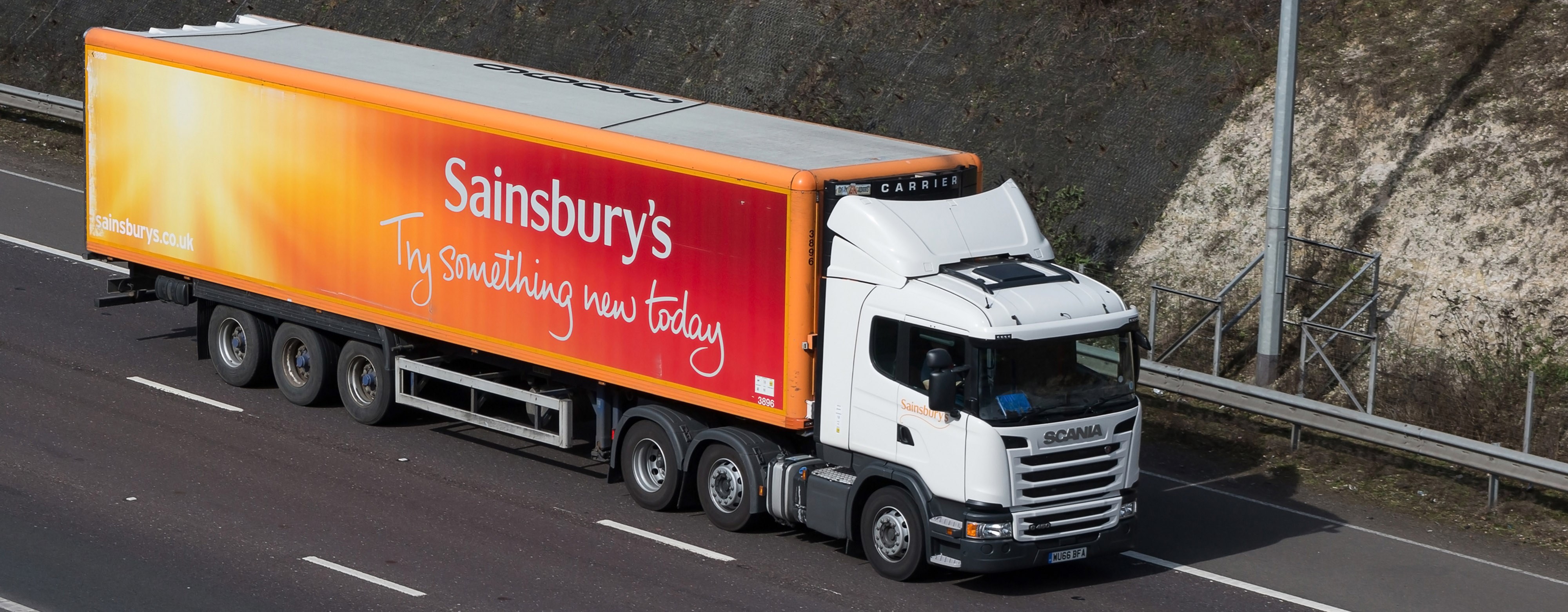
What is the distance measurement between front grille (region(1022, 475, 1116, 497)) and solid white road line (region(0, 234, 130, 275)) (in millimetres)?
13551

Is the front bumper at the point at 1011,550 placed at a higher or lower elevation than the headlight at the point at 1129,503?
lower

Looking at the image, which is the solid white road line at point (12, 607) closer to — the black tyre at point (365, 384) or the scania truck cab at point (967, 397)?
the black tyre at point (365, 384)

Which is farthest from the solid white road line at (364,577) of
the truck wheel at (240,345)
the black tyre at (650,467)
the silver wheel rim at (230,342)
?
the silver wheel rim at (230,342)

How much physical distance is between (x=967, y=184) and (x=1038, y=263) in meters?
1.06

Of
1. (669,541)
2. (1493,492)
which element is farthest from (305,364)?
(1493,492)

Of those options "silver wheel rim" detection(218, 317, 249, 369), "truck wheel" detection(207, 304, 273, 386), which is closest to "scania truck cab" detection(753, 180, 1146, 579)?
"truck wheel" detection(207, 304, 273, 386)

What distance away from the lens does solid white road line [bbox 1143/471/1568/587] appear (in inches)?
584

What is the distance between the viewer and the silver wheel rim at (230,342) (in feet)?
61.7

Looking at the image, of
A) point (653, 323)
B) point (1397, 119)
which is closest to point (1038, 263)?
point (653, 323)

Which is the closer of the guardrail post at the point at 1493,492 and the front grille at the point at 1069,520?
the front grille at the point at 1069,520

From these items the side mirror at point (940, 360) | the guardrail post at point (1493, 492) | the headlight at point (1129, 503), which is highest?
the side mirror at point (940, 360)

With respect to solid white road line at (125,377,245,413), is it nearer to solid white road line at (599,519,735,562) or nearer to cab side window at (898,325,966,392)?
solid white road line at (599,519,735,562)

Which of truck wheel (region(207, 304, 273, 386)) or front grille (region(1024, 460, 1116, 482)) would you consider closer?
front grille (region(1024, 460, 1116, 482))

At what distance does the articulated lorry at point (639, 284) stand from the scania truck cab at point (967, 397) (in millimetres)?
24
